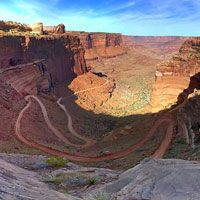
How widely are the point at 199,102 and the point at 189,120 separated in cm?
219

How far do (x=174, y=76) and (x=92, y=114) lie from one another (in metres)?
16.4

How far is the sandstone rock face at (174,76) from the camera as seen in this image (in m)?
64.0

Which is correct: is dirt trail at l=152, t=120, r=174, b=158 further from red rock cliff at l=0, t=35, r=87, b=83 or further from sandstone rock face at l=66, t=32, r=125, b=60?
sandstone rock face at l=66, t=32, r=125, b=60

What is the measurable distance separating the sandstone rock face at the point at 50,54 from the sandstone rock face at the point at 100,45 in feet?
207

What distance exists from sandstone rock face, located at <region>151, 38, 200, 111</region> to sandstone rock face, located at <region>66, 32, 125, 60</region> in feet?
327

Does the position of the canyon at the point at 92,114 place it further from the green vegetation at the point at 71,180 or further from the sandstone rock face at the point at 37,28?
the sandstone rock face at the point at 37,28

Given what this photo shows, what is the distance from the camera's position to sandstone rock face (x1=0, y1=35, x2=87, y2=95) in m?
71.7

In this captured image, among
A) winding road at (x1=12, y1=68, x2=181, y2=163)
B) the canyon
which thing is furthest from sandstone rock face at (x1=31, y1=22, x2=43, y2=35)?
winding road at (x1=12, y1=68, x2=181, y2=163)

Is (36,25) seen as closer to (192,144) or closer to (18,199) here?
(192,144)

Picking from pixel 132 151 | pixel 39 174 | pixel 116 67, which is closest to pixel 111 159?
pixel 132 151

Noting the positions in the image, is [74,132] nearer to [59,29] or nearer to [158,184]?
[158,184]

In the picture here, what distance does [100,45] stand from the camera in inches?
6978

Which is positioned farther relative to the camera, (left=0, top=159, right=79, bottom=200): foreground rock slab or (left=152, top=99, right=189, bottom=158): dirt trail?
(left=152, top=99, right=189, bottom=158): dirt trail

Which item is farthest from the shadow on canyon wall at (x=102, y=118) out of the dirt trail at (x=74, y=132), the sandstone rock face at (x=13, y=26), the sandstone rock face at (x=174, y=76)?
the sandstone rock face at (x=13, y=26)
